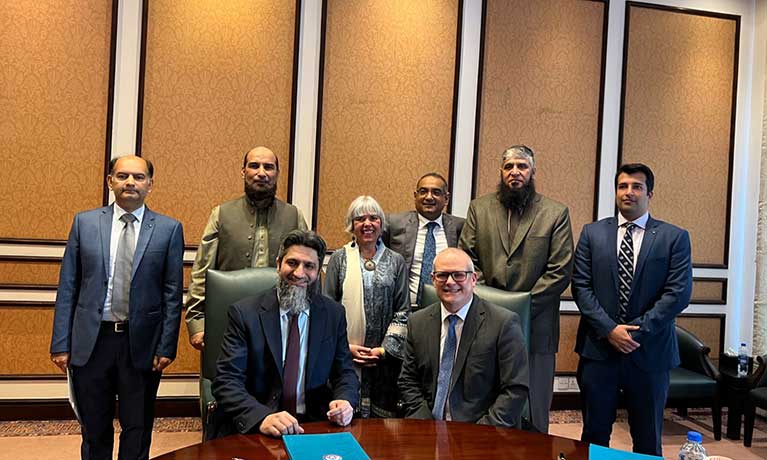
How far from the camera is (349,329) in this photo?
2.96 metres

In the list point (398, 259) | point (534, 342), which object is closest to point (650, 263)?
point (534, 342)

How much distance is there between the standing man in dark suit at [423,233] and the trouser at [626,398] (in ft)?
3.02

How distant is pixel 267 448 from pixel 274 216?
5.92ft

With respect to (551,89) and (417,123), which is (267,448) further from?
(551,89)

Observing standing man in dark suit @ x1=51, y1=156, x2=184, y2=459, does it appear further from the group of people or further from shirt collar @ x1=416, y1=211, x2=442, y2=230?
shirt collar @ x1=416, y1=211, x2=442, y2=230

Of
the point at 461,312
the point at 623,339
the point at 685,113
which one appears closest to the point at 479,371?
the point at 461,312

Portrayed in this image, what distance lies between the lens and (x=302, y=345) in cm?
235

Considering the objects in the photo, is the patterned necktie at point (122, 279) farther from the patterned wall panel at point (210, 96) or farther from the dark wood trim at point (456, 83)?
the dark wood trim at point (456, 83)

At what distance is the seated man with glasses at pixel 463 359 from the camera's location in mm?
2316

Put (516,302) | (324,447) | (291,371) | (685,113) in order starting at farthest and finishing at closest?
(685,113)
(516,302)
(291,371)
(324,447)

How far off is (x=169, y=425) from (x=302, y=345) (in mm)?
2114

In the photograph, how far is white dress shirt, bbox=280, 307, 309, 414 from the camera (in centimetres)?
231

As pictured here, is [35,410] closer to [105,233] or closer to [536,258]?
[105,233]

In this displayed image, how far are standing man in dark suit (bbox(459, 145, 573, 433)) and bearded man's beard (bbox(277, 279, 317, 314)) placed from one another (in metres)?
1.26
